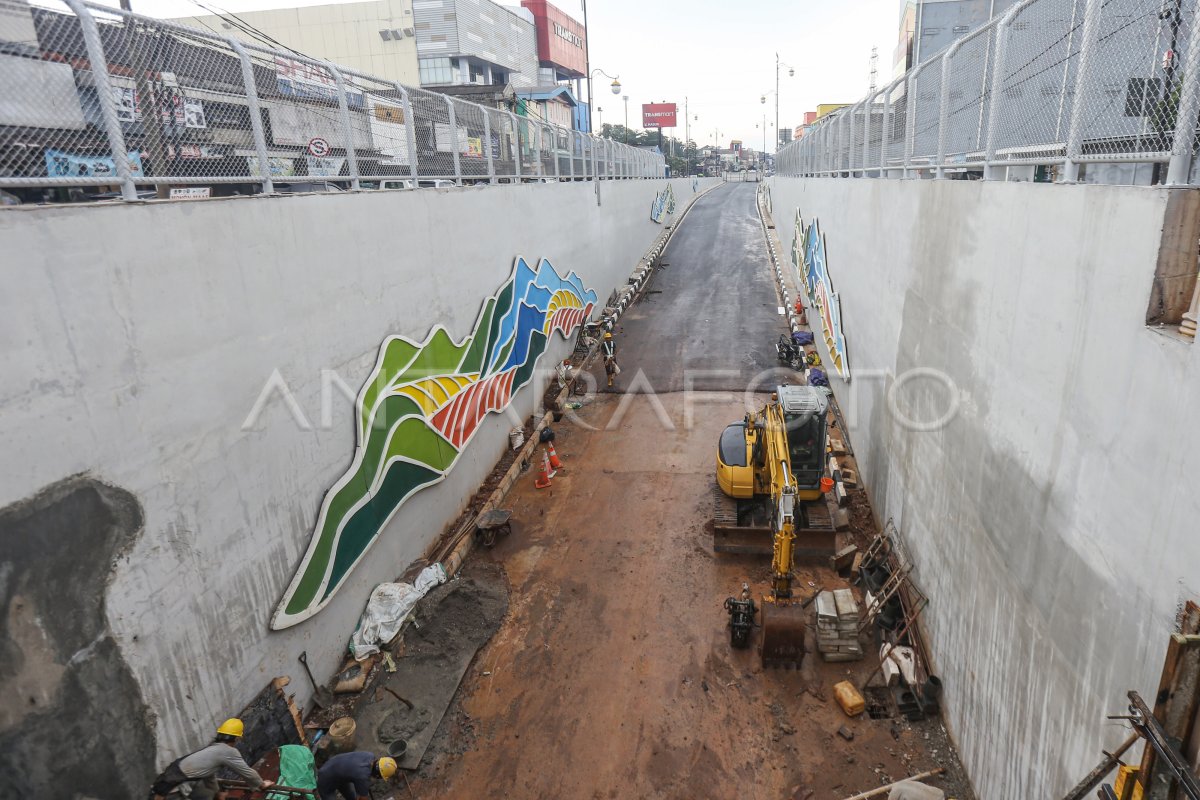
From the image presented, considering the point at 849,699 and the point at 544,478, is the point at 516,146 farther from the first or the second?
the point at 849,699

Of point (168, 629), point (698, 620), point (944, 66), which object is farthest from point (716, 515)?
point (168, 629)

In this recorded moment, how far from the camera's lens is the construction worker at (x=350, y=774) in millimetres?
6707

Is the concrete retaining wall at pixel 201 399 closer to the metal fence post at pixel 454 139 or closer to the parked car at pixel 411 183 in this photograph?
the parked car at pixel 411 183

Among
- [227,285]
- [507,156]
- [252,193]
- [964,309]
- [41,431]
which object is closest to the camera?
[41,431]

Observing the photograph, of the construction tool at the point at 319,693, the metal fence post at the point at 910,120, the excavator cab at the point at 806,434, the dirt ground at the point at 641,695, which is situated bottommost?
the dirt ground at the point at 641,695

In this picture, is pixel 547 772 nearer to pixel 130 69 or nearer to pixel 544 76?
pixel 130 69

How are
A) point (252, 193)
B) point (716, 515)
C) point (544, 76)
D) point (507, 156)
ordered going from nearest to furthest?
point (252, 193) < point (716, 515) < point (507, 156) < point (544, 76)

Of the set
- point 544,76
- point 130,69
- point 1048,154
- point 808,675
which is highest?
point 544,76

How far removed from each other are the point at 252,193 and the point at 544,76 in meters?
60.0

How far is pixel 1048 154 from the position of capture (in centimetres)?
580

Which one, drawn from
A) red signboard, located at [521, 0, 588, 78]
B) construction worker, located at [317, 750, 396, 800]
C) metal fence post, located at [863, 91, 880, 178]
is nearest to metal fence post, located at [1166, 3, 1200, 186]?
construction worker, located at [317, 750, 396, 800]

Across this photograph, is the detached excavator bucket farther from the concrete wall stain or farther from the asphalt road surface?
the asphalt road surface

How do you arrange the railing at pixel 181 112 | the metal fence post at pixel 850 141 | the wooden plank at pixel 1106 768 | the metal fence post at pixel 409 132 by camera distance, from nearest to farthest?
the wooden plank at pixel 1106 768
the railing at pixel 181 112
the metal fence post at pixel 409 132
the metal fence post at pixel 850 141

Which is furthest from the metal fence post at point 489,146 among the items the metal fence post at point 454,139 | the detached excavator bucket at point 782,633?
the detached excavator bucket at point 782,633
